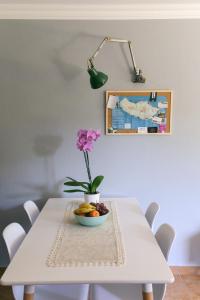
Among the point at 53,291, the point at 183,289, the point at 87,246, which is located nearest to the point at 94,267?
the point at 87,246

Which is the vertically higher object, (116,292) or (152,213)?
(152,213)

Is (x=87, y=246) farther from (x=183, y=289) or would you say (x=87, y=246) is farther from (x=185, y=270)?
(x=185, y=270)

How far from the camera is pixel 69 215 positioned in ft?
6.26

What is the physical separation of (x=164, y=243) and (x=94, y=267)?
58cm

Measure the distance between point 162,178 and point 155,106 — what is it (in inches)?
25.4

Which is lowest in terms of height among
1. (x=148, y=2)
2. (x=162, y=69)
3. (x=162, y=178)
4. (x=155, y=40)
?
(x=162, y=178)

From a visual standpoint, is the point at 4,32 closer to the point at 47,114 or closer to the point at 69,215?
the point at 47,114

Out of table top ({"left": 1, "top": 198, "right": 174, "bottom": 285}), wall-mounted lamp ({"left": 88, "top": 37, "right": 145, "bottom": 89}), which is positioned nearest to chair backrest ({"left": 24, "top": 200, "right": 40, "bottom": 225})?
table top ({"left": 1, "top": 198, "right": 174, "bottom": 285})

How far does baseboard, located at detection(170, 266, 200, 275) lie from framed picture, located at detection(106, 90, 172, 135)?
48.6 inches

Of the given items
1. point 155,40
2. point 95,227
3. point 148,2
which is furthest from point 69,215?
point 148,2

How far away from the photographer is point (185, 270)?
7.94ft

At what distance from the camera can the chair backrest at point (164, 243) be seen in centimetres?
143

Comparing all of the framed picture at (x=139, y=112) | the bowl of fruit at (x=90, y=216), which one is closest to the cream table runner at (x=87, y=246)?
the bowl of fruit at (x=90, y=216)

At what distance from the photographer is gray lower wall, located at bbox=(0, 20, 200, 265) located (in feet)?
7.47
